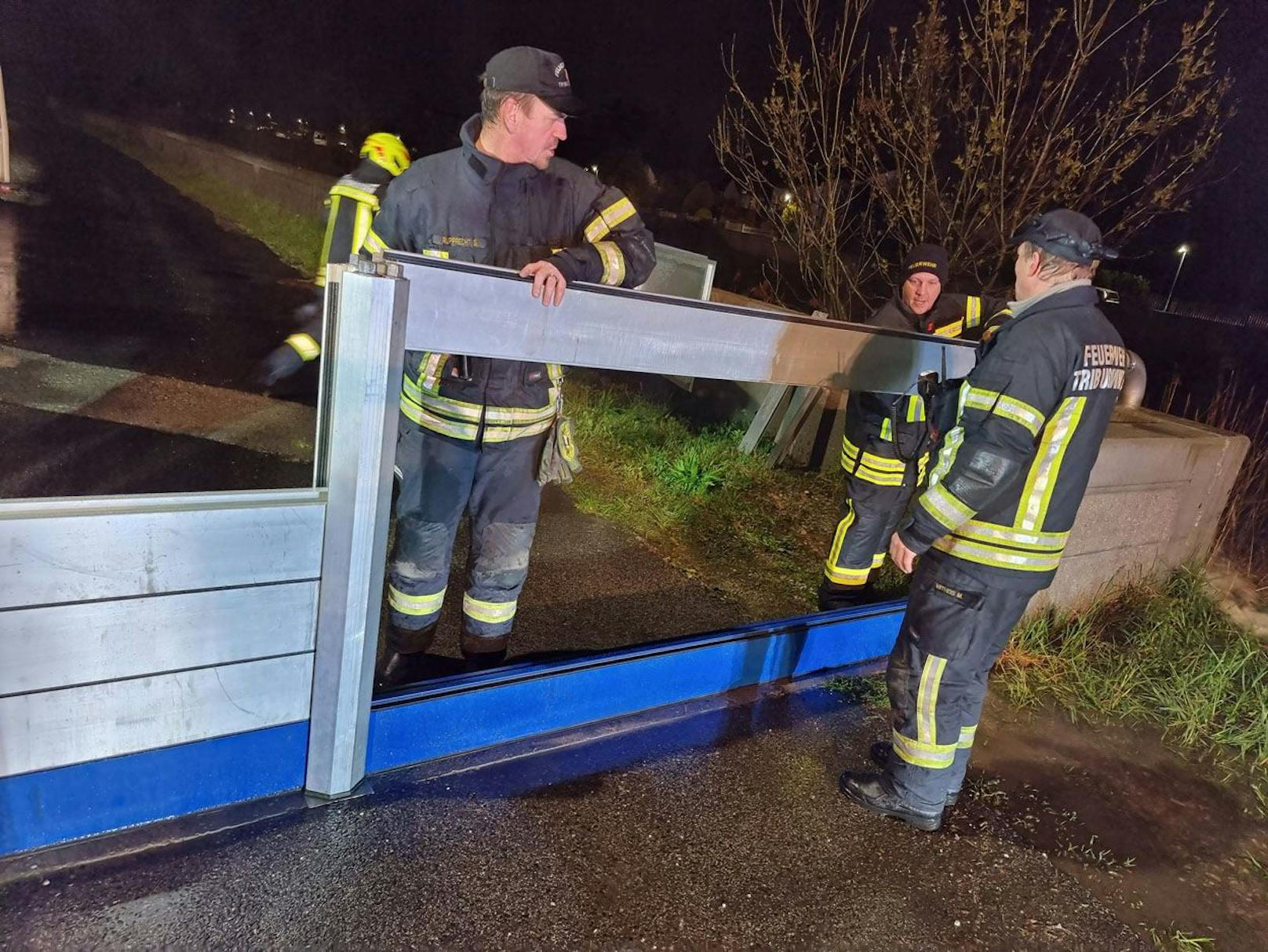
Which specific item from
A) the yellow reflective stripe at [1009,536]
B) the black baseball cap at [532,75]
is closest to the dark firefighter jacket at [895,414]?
the yellow reflective stripe at [1009,536]

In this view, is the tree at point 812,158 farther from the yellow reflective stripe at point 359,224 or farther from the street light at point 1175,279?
the street light at point 1175,279

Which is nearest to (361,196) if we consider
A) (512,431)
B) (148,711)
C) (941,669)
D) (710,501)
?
(512,431)

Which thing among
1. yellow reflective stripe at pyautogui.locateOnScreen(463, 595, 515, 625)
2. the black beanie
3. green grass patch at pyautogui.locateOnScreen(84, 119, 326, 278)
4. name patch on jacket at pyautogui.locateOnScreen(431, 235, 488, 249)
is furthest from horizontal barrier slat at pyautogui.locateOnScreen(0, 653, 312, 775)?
green grass patch at pyautogui.locateOnScreen(84, 119, 326, 278)

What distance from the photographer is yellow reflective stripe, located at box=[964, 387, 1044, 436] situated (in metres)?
2.24

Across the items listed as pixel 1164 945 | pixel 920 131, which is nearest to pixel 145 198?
pixel 920 131

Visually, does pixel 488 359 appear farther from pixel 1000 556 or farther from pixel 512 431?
pixel 1000 556

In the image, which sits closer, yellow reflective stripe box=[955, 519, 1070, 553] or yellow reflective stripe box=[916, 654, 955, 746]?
yellow reflective stripe box=[955, 519, 1070, 553]

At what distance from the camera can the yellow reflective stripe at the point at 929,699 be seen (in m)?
2.52

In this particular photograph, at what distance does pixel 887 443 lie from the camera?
3.75m

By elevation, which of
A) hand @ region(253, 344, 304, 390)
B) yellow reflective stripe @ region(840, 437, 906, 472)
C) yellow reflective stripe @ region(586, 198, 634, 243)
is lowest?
yellow reflective stripe @ region(840, 437, 906, 472)

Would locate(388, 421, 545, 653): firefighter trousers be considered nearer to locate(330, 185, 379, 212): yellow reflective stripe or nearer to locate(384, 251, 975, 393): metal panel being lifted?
locate(384, 251, 975, 393): metal panel being lifted

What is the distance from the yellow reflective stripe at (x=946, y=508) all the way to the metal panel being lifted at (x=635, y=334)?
23.3 inches

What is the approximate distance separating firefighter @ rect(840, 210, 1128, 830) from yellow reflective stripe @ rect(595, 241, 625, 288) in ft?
3.62

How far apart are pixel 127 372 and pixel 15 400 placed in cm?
99
